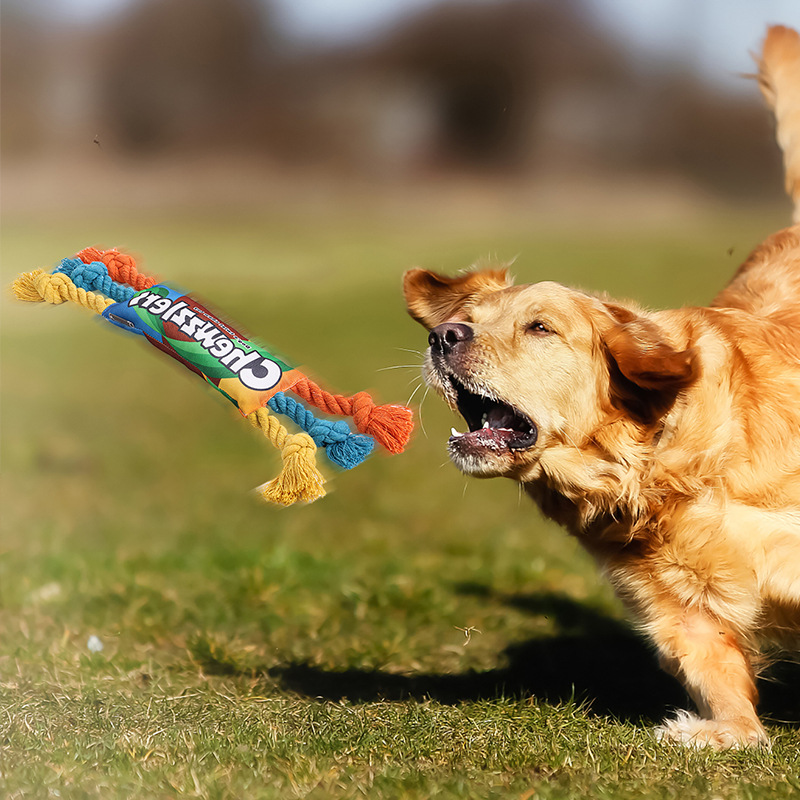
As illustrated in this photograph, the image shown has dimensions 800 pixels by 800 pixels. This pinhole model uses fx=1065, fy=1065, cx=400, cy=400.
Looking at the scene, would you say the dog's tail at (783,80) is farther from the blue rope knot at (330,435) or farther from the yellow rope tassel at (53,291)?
the yellow rope tassel at (53,291)

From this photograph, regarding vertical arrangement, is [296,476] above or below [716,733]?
above

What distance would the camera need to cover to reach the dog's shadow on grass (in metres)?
3.98

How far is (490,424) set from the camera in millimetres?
3455

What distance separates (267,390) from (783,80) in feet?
11.4

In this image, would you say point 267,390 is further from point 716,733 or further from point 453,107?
point 453,107

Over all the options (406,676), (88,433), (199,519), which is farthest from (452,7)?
(406,676)

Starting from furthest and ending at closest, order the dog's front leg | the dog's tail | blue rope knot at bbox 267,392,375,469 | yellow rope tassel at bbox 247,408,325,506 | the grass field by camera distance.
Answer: the dog's tail → the dog's front leg → blue rope knot at bbox 267,392,375,469 → yellow rope tassel at bbox 247,408,325,506 → the grass field

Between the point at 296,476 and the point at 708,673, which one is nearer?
the point at 296,476

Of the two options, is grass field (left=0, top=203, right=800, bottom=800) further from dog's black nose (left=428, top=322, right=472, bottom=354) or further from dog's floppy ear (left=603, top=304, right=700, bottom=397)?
dog's floppy ear (left=603, top=304, right=700, bottom=397)

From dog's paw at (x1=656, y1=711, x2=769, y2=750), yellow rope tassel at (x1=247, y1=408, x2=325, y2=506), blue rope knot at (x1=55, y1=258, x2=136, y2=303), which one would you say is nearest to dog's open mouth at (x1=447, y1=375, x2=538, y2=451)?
yellow rope tassel at (x1=247, y1=408, x2=325, y2=506)

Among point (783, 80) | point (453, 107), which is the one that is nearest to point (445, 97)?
point (453, 107)

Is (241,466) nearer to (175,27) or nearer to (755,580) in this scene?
(755,580)

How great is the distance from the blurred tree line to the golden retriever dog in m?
28.5

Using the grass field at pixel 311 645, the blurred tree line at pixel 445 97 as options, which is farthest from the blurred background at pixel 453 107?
the grass field at pixel 311 645
